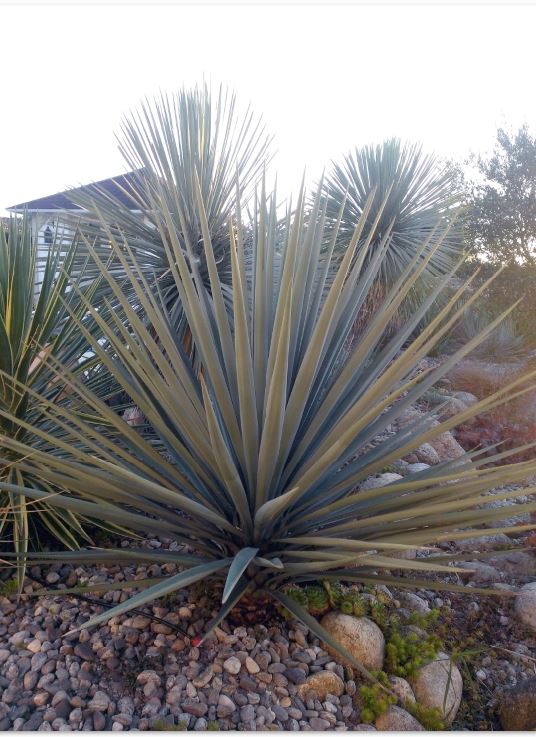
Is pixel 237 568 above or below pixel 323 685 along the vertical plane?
above

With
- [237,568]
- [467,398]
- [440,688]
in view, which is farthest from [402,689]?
[467,398]

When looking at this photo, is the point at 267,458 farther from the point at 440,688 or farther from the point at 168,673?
the point at 440,688

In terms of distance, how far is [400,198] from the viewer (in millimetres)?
8039

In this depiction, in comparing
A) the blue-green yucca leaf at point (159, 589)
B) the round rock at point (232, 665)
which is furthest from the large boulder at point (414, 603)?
the blue-green yucca leaf at point (159, 589)

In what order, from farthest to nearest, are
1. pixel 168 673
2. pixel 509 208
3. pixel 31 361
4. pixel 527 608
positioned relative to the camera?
pixel 509 208, pixel 527 608, pixel 31 361, pixel 168 673

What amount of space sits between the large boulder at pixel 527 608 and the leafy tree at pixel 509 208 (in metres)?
8.40

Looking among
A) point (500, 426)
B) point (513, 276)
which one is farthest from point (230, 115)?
point (513, 276)

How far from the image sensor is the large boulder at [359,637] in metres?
2.49

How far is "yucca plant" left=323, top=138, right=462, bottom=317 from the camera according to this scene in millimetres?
7738

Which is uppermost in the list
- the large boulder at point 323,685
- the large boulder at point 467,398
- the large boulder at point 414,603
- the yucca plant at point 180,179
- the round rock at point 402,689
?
the yucca plant at point 180,179

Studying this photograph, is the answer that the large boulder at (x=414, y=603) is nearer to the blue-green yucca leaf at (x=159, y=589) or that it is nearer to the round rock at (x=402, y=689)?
the round rock at (x=402, y=689)

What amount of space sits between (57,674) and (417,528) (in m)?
1.46

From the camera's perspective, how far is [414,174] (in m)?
8.18

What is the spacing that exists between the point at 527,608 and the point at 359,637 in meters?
1.18
